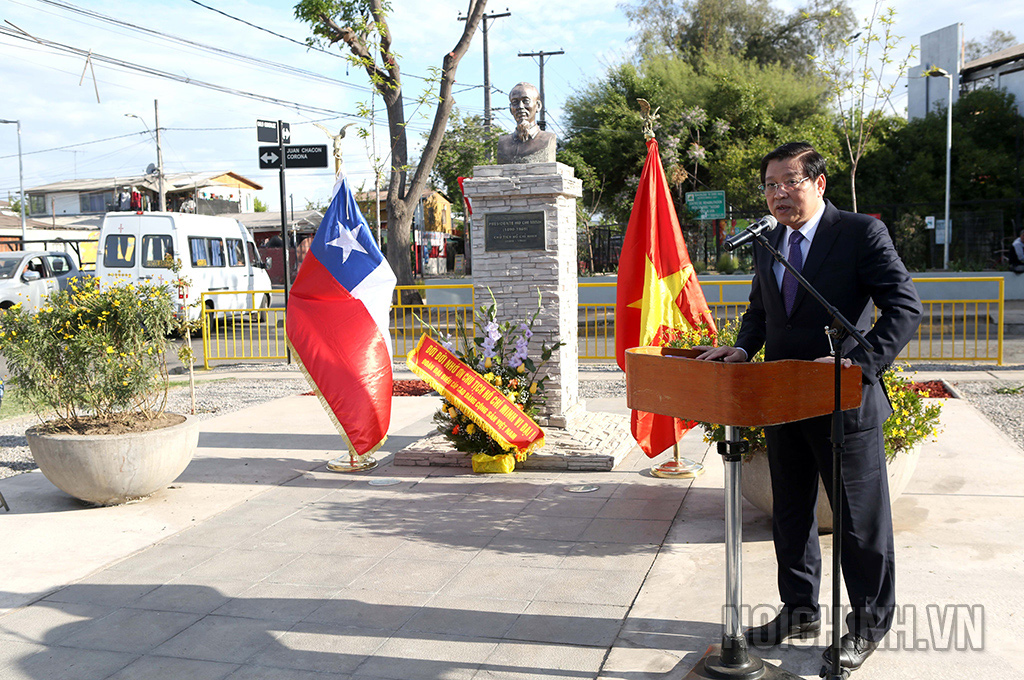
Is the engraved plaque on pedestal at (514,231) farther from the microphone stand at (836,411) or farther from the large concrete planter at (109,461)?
the microphone stand at (836,411)

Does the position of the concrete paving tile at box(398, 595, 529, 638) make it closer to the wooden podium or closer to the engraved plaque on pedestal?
the wooden podium

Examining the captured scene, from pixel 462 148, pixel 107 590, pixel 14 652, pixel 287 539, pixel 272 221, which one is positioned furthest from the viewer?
pixel 272 221

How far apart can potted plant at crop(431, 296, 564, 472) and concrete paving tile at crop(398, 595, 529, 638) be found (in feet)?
7.75

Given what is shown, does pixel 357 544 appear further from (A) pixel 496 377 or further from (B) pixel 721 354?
(B) pixel 721 354

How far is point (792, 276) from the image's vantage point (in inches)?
133

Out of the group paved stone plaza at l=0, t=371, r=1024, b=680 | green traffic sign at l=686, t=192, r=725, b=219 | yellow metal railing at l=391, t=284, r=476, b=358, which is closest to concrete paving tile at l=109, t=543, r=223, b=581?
paved stone plaza at l=0, t=371, r=1024, b=680

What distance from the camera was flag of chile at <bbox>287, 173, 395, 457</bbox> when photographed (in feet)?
21.5

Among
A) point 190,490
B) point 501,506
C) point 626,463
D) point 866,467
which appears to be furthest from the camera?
point 626,463

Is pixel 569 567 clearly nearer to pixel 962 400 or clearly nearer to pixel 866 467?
pixel 866 467

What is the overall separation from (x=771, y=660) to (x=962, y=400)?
6792 mm

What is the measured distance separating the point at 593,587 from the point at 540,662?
84cm

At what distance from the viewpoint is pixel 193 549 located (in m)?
4.94

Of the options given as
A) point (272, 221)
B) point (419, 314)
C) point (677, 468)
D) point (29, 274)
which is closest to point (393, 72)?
point (419, 314)

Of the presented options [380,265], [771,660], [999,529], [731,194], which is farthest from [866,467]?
[731,194]
